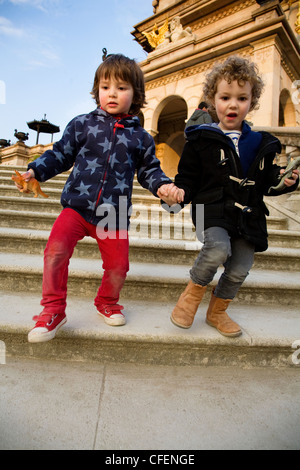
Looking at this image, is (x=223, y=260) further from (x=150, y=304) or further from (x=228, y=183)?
(x=150, y=304)

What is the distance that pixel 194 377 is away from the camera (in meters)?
1.34

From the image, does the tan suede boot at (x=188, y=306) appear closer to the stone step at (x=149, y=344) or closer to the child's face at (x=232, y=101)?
the stone step at (x=149, y=344)

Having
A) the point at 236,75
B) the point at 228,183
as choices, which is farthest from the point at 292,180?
the point at 236,75

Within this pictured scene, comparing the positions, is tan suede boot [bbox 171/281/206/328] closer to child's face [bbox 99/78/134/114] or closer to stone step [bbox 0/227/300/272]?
stone step [bbox 0/227/300/272]

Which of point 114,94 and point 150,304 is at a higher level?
point 114,94

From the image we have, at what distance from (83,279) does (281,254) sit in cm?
185

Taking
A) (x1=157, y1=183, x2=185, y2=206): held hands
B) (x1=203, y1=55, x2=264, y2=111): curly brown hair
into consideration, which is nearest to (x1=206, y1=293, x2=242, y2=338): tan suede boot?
(x1=157, y1=183, x2=185, y2=206): held hands

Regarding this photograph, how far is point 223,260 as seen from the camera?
1394 mm

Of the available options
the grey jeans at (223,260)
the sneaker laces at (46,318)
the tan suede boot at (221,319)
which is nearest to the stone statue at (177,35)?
the grey jeans at (223,260)

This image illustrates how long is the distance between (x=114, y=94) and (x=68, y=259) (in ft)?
3.27

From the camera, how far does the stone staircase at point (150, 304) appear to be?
4.60 feet

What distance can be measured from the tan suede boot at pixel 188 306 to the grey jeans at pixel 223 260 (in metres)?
0.04

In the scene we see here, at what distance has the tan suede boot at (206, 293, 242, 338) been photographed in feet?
4.74

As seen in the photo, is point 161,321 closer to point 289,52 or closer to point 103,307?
point 103,307
